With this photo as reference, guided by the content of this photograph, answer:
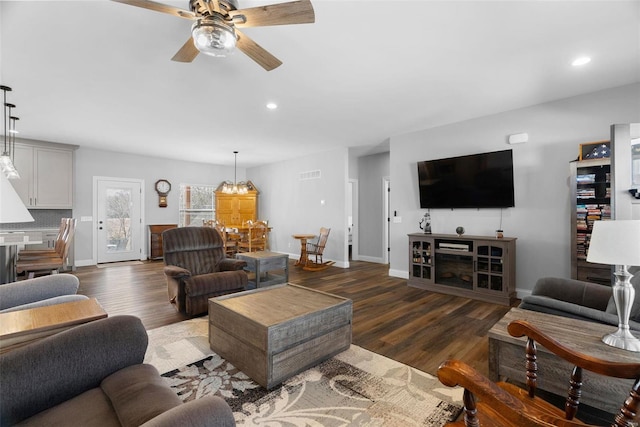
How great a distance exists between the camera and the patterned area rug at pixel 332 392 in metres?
1.68

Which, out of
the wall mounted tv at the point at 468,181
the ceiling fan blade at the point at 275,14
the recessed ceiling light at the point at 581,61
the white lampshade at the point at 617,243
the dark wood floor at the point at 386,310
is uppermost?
the recessed ceiling light at the point at 581,61

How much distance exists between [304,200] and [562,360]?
20.4ft

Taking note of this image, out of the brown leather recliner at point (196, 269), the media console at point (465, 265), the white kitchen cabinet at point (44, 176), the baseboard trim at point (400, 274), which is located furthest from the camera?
the white kitchen cabinet at point (44, 176)

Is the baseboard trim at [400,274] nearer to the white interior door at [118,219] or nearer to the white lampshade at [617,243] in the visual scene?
the white lampshade at [617,243]

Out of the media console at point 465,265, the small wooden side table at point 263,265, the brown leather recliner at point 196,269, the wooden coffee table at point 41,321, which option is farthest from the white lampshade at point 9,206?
the media console at point 465,265

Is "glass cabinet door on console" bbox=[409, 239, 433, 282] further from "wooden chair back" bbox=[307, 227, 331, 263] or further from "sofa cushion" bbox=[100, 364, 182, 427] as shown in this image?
"sofa cushion" bbox=[100, 364, 182, 427]

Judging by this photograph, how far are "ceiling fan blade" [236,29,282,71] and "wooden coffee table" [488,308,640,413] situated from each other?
240 cm

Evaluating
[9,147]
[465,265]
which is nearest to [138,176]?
[9,147]

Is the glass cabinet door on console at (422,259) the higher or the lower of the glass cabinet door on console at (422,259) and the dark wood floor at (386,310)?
the higher

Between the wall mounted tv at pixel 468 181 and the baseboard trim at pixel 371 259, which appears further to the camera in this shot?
the baseboard trim at pixel 371 259

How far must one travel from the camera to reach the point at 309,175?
7188 mm

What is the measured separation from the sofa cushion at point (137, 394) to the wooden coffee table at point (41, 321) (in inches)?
16.1

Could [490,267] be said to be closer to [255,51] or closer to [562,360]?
[562,360]

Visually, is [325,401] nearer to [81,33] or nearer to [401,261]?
[81,33]
